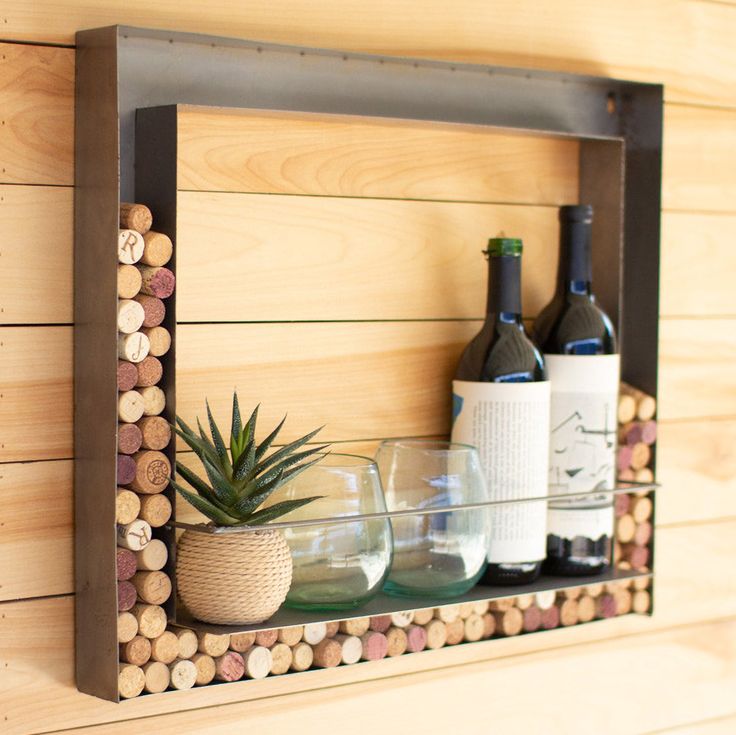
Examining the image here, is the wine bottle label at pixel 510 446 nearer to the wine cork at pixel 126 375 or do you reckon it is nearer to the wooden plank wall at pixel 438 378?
the wooden plank wall at pixel 438 378

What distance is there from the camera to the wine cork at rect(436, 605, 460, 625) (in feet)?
3.20

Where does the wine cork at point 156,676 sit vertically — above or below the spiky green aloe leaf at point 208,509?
below

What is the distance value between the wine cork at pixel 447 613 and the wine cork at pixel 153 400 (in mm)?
298

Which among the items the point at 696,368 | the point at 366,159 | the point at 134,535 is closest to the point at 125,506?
the point at 134,535

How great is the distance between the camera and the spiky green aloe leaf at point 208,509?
31.9 inches

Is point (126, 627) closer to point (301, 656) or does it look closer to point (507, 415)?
point (301, 656)

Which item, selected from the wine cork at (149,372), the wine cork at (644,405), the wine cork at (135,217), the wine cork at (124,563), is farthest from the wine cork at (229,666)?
the wine cork at (644,405)

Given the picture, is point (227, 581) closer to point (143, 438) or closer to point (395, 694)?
point (143, 438)

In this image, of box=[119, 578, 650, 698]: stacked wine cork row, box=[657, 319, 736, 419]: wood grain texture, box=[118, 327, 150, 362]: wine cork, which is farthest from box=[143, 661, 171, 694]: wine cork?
box=[657, 319, 736, 419]: wood grain texture

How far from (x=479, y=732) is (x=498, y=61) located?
589 millimetres

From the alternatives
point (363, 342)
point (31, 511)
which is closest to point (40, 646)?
point (31, 511)

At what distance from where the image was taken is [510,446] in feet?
3.15

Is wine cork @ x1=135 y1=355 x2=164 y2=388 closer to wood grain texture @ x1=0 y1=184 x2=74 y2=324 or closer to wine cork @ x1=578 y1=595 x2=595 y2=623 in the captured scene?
wood grain texture @ x1=0 y1=184 x2=74 y2=324

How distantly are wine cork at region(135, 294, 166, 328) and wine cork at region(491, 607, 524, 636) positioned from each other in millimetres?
401
